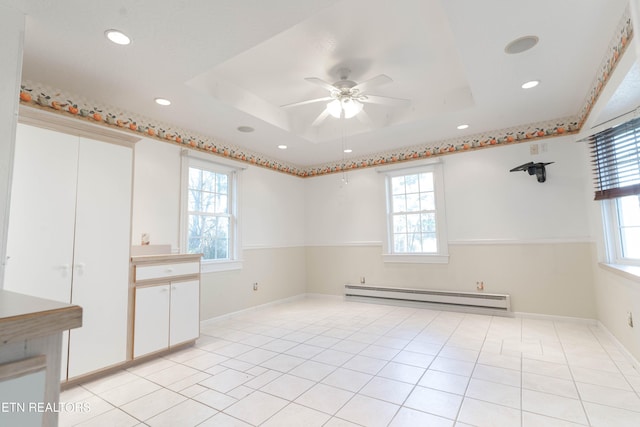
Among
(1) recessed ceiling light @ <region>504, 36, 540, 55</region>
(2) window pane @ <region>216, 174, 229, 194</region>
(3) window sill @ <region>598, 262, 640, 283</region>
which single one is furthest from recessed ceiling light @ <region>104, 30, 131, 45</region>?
→ (3) window sill @ <region>598, 262, 640, 283</region>

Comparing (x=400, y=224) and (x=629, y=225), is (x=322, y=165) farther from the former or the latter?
(x=629, y=225)

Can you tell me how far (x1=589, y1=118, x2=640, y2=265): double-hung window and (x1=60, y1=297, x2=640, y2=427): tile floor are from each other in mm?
987

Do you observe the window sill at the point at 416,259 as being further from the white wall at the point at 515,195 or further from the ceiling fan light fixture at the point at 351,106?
the ceiling fan light fixture at the point at 351,106

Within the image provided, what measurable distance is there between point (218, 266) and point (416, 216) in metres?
3.08

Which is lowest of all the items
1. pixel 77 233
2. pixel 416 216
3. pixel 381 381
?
pixel 381 381

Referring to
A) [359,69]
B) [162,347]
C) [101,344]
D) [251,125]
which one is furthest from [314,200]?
[101,344]

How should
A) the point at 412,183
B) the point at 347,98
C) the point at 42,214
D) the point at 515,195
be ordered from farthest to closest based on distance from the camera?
the point at 412,183 → the point at 515,195 → the point at 347,98 → the point at 42,214

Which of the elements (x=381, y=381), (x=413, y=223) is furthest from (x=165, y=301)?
(x=413, y=223)

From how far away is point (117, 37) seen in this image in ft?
6.99

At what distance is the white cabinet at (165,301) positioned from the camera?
2797mm

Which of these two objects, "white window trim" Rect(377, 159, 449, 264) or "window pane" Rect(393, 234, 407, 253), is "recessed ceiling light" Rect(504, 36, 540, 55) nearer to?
"white window trim" Rect(377, 159, 449, 264)

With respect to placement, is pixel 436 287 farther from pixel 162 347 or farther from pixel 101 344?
pixel 101 344

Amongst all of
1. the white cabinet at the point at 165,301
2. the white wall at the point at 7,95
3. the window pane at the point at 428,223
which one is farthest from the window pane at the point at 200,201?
the window pane at the point at 428,223

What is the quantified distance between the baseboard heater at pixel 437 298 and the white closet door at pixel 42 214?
3.90 m
